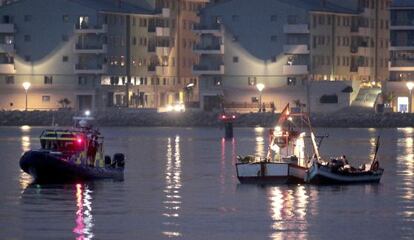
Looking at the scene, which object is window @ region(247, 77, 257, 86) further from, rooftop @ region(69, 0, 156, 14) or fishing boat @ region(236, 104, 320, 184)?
fishing boat @ region(236, 104, 320, 184)

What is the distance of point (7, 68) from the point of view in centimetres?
15800

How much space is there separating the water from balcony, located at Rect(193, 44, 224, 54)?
68199 mm

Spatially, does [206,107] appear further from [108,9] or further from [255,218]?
[255,218]

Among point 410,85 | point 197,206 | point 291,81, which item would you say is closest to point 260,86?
point 291,81

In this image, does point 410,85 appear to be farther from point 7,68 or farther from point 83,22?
point 7,68

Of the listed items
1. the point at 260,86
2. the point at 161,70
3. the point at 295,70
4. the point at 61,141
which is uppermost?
the point at 161,70

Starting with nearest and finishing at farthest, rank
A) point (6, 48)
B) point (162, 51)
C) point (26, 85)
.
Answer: point (26, 85)
point (6, 48)
point (162, 51)

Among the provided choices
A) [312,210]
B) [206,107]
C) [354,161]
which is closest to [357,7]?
[206,107]

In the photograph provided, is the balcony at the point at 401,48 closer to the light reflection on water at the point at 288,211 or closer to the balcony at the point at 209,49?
the balcony at the point at 209,49

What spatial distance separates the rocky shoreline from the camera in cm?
14731

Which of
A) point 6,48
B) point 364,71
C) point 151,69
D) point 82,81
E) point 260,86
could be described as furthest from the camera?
point 151,69

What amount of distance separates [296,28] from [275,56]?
290 centimetres

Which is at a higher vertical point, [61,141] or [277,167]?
[61,141]

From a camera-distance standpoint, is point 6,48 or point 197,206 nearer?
point 197,206
